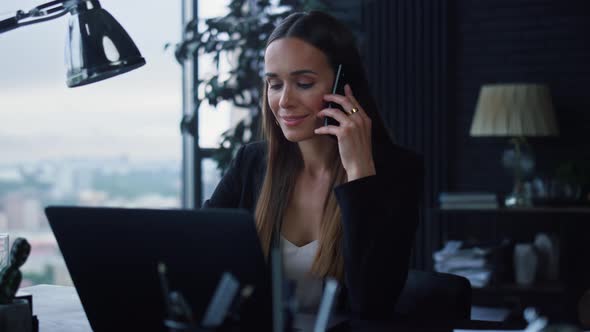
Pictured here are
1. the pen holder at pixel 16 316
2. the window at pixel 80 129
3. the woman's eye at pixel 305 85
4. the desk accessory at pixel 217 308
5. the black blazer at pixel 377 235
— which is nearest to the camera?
the desk accessory at pixel 217 308

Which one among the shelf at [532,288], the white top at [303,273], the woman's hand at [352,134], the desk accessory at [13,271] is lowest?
the shelf at [532,288]

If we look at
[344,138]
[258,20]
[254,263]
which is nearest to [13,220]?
[258,20]

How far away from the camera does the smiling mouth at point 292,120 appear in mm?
1920

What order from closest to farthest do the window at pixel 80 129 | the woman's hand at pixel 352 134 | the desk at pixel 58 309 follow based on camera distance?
the desk at pixel 58 309, the woman's hand at pixel 352 134, the window at pixel 80 129

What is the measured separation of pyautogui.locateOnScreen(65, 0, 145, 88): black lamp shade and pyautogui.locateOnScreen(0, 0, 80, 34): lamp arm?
17 millimetres

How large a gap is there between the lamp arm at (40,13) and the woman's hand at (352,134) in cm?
70

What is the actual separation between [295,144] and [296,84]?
0.29 meters

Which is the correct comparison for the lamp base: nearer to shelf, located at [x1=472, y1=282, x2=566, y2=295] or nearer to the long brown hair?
shelf, located at [x1=472, y1=282, x2=566, y2=295]

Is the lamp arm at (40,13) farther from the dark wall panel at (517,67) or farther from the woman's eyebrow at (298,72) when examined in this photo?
the dark wall panel at (517,67)

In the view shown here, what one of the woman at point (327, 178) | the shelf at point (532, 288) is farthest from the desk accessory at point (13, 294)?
the shelf at point (532, 288)

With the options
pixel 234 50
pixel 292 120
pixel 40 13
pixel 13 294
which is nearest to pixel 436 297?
pixel 292 120

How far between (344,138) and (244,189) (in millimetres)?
427

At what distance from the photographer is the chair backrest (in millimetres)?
1699

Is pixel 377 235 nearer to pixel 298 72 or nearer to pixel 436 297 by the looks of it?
pixel 436 297
